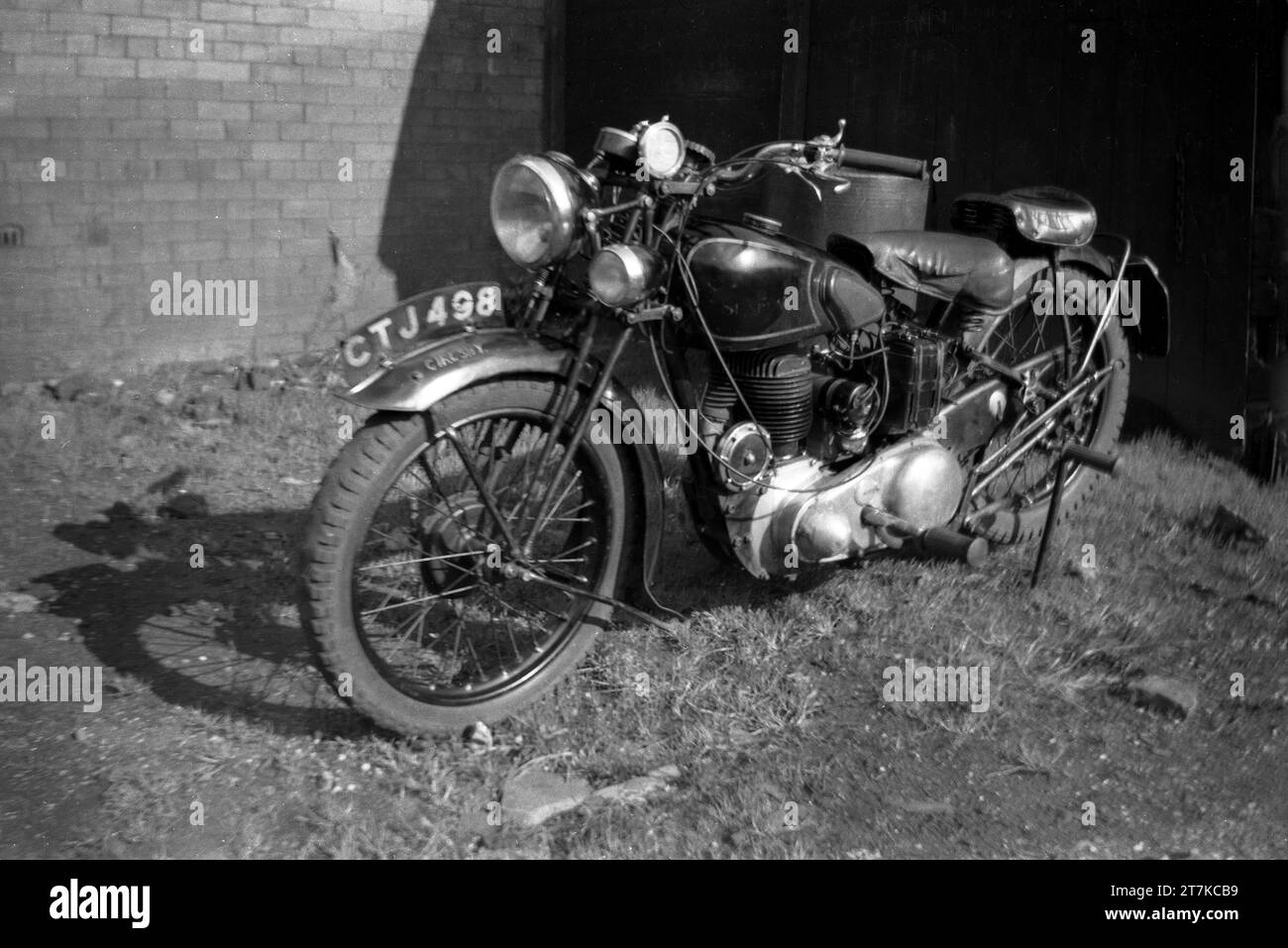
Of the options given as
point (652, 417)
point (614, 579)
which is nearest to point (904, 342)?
point (652, 417)

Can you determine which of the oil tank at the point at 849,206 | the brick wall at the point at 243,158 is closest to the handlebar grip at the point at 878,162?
the oil tank at the point at 849,206

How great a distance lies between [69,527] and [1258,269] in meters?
4.86

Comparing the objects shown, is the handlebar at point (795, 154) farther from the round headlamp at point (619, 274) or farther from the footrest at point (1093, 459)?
the footrest at point (1093, 459)

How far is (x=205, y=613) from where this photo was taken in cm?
423

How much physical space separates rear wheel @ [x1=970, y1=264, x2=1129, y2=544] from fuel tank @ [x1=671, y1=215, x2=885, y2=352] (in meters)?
1.01

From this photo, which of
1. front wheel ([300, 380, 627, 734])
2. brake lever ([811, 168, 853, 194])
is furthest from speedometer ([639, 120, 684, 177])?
front wheel ([300, 380, 627, 734])

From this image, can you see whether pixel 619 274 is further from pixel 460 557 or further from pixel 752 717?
pixel 752 717

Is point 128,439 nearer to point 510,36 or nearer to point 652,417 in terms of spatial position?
point 652,417

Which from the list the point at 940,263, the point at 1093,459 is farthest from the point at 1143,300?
the point at 940,263

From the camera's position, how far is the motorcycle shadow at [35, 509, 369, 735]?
371cm

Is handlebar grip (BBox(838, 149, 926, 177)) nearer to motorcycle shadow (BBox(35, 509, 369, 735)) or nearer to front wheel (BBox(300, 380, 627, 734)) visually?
front wheel (BBox(300, 380, 627, 734))

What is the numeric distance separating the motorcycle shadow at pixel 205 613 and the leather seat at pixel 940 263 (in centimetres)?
200

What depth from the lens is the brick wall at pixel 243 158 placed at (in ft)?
22.2

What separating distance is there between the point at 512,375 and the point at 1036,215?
206 centimetres
